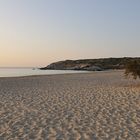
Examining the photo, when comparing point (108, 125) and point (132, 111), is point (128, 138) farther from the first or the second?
point (132, 111)

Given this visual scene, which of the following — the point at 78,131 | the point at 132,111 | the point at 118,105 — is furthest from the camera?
the point at 118,105

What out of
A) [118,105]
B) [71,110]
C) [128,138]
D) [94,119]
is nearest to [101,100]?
[118,105]

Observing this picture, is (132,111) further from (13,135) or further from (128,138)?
(13,135)

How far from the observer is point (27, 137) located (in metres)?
7.28

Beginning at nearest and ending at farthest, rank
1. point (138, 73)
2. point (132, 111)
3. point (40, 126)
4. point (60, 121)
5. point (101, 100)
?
point (40, 126)
point (60, 121)
point (132, 111)
point (101, 100)
point (138, 73)

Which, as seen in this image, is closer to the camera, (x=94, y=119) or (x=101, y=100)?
(x=94, y=119)

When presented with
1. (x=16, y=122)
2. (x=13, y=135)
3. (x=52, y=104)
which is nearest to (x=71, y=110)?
(x=52, y=104)

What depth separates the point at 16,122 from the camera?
8.94m

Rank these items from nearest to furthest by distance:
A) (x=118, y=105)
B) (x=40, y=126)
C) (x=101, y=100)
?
(x=40, y=126) → (x=118, y=105) → (x=101, y=100)

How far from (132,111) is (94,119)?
1744 mm

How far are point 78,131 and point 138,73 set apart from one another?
42.0ft

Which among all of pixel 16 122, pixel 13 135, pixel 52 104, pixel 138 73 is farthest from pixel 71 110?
pixel 138 73

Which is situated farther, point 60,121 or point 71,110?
point 71,110

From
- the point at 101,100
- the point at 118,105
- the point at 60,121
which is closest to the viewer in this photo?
the point at 60,121
